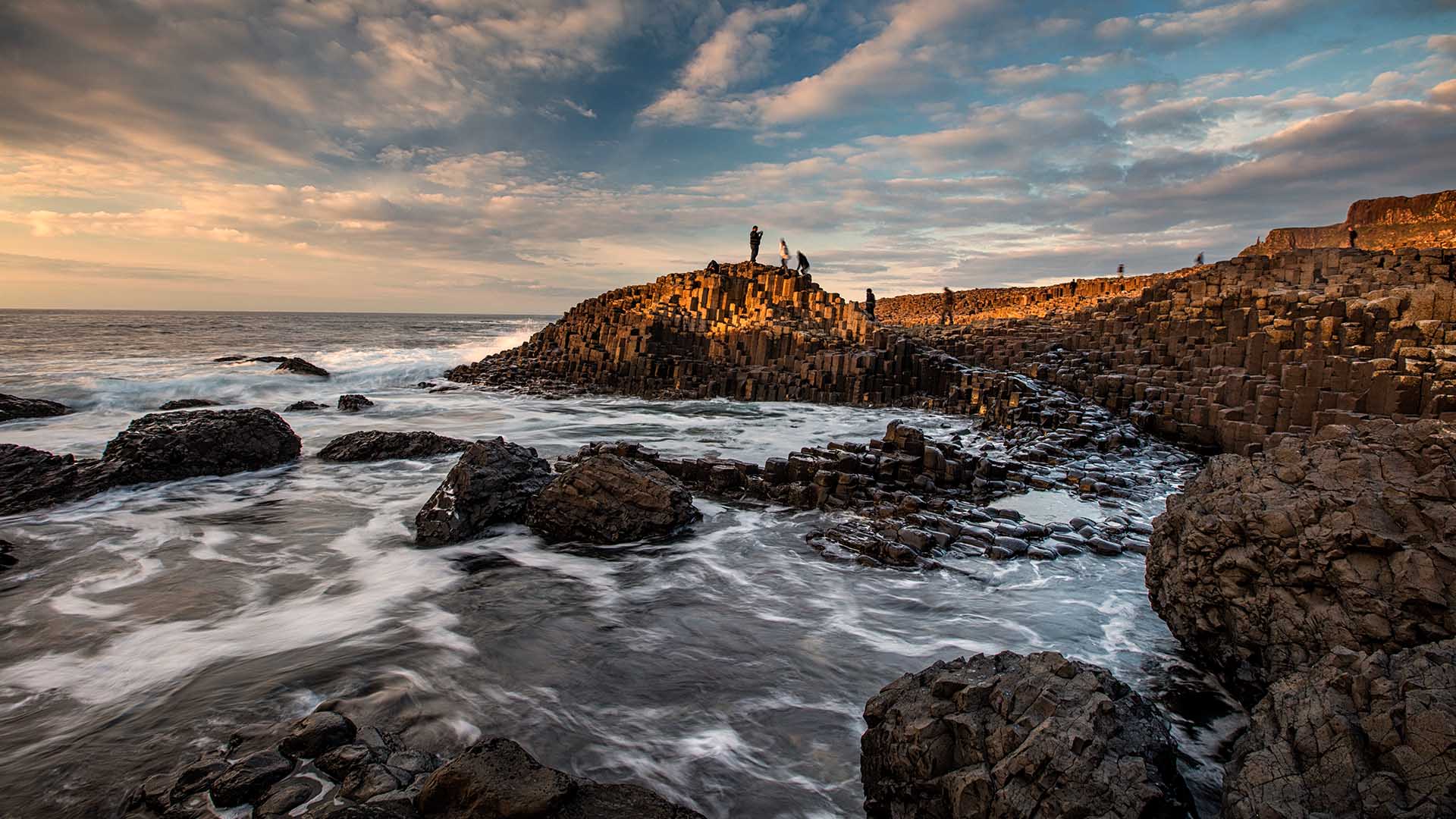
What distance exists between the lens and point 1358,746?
2232 millimetres

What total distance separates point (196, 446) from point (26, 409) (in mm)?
10356

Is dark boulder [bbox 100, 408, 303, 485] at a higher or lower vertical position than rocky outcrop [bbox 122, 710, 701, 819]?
higher

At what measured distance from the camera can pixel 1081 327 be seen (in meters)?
20.5

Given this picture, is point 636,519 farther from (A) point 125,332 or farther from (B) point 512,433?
(A) point 125,332

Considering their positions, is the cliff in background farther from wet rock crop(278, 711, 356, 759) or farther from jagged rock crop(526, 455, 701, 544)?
wet rock crop(278, 711, 356, 759)

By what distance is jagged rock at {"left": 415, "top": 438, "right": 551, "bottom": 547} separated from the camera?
7.11m

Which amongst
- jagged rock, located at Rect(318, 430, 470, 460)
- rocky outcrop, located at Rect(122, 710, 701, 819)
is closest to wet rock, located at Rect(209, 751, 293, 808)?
rocky outcrop, located at Rect(122, 710, 701, 819)

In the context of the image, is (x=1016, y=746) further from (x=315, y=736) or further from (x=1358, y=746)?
(x=315, y=736)

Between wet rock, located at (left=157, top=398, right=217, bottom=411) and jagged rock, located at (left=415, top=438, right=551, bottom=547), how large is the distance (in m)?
14.3

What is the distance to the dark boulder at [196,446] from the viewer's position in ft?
29.2

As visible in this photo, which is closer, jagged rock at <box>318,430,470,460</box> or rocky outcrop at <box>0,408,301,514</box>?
rocky outcrop at <box>0,408,301,514</box>

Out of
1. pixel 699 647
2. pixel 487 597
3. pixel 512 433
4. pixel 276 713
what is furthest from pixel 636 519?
pixel 512 433

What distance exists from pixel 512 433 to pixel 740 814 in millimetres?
12221

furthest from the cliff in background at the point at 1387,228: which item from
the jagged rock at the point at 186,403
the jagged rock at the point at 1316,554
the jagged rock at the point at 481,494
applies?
the jagged rock at the point at 186,403
